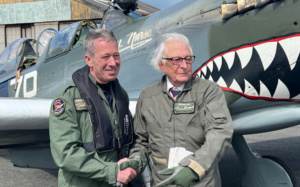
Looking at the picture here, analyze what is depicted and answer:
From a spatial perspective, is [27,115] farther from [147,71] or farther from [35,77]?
[35,77]

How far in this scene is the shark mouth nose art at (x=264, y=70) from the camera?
221 cm

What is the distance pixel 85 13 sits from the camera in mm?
16484

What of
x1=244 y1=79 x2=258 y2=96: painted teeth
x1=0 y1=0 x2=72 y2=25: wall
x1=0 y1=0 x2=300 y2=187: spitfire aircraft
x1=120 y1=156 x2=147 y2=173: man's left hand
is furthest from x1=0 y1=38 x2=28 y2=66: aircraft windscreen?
x1=0 y1=0 x2=72 y2=25: wall

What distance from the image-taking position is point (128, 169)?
1.46 m

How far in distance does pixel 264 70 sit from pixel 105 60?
1345 mm

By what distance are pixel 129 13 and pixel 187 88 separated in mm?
2598

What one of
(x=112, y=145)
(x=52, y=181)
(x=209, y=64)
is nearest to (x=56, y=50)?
(x=52, y=181)

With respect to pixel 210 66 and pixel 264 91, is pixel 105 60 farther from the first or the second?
pixel 264 91

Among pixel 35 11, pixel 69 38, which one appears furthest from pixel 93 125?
pixel 35 11

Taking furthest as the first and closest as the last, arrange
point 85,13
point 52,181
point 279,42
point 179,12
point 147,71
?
point 85,13 < point 52,181 < point 147,71 < point 179,12 < point 279,42

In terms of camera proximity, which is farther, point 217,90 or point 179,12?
point 179,12

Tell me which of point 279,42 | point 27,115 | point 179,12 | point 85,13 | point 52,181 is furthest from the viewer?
point 85,13

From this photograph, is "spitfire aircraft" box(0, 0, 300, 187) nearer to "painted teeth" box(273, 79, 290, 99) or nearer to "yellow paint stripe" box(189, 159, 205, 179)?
"painted teeth" box(273, 79, 290, 99)

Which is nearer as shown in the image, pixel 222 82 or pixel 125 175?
pixel 125 175
